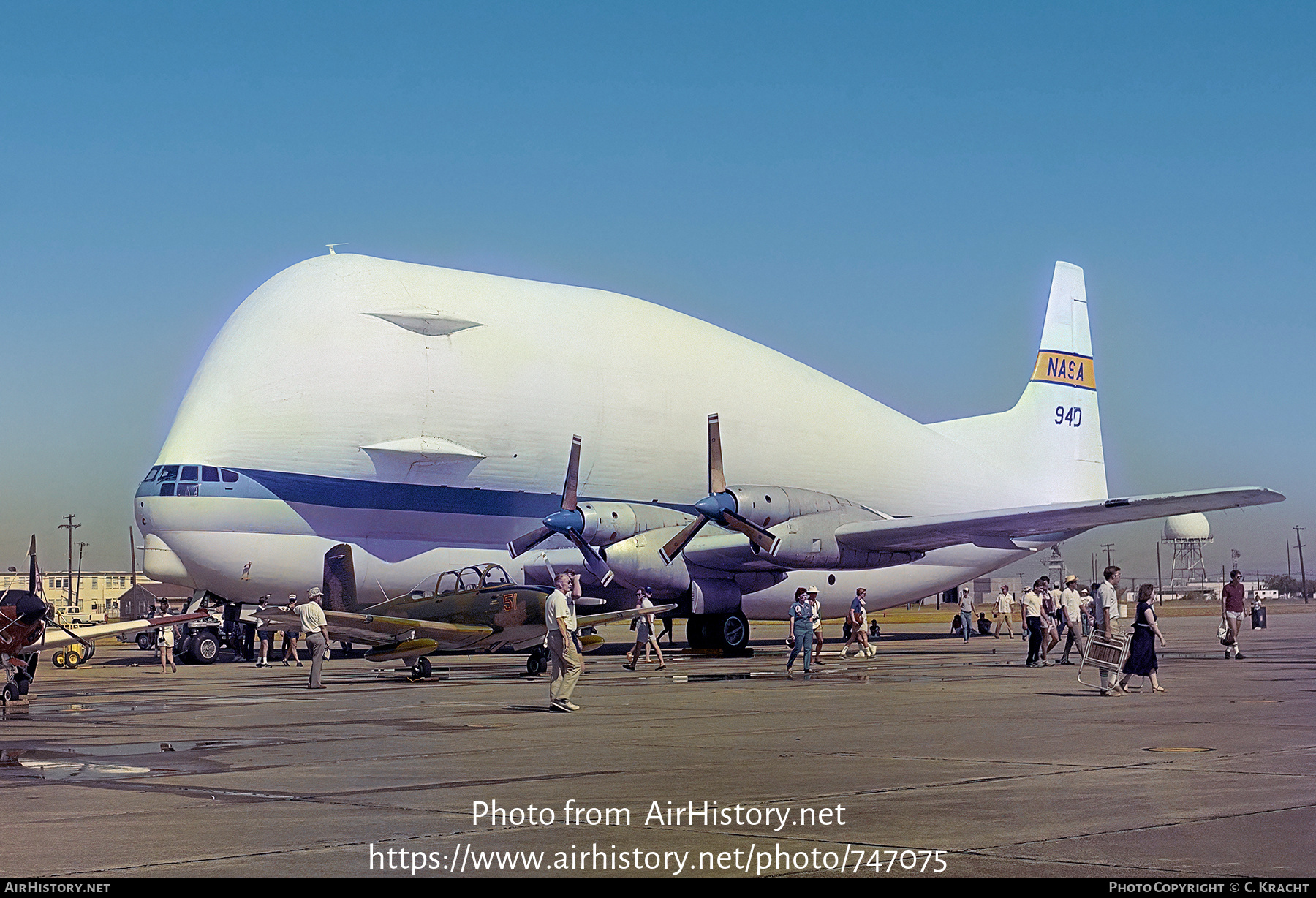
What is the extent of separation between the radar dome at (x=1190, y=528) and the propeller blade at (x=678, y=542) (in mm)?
86059

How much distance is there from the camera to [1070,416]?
51.6m

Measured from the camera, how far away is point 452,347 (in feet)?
125

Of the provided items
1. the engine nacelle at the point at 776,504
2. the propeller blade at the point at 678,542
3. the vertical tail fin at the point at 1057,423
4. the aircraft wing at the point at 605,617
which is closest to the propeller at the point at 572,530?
the propeller blade at the point at 678,542

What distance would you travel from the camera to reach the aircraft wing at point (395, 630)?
79.3ft

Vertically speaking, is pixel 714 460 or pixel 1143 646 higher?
pixel 714 460

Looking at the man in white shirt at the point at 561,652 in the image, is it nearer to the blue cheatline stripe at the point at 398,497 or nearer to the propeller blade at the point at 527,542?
the propeller blade at the point at 527,542

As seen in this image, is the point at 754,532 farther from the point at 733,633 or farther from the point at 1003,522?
the point at 1003,522

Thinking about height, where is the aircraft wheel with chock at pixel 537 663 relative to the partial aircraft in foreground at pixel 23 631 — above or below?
below

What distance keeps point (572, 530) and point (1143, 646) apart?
56.0 feet

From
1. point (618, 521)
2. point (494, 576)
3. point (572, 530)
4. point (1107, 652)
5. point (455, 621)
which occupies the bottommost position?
point (1107, 652)

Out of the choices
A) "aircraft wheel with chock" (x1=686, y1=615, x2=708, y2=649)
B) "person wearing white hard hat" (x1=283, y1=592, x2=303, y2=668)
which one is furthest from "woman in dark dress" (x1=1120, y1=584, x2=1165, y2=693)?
"person wearing white hard hat" (x1=283, y1=592, x2=303, y2=668)

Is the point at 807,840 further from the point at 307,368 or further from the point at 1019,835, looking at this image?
the point at 307,368

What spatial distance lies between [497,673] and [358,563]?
34.2 ft

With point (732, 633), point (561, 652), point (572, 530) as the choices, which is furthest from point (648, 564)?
point (561, 652)
